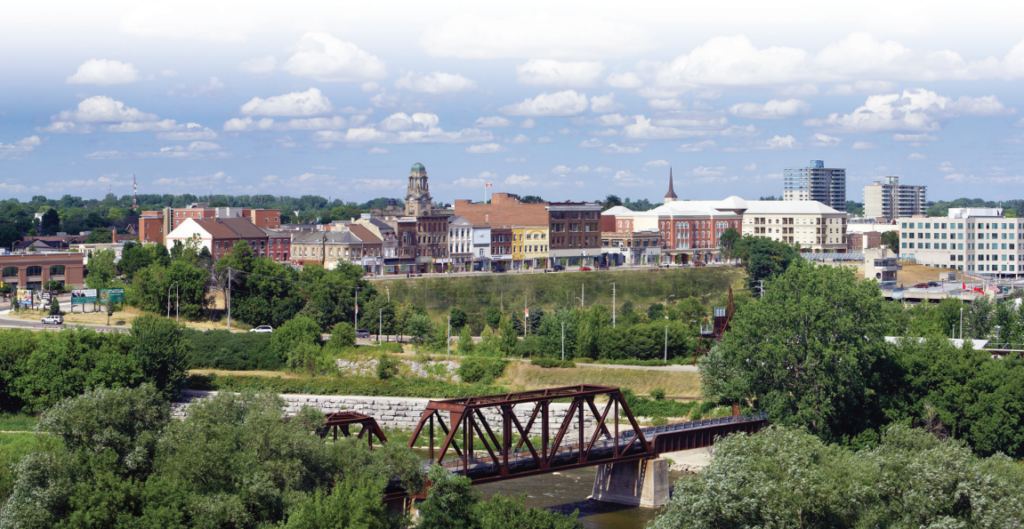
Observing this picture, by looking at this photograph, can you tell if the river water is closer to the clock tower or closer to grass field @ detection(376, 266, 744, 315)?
grass field @ detection(376, 266, 744, 315)

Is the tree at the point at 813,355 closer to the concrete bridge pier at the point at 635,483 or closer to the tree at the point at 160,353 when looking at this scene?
the concrete bridge pier at the point at 635,483

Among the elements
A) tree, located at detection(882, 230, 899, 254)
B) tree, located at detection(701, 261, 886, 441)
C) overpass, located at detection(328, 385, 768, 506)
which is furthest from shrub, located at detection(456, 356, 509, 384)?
tree, located at detection(882, 230, 899, 254)

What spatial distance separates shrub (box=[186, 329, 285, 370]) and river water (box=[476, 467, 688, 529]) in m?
34.5

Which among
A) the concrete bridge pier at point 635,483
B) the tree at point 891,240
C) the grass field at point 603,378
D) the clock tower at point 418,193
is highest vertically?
the clock tower at point 418,193

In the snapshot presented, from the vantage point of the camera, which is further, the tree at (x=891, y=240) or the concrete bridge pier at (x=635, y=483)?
the tree at (x=891, y=240)

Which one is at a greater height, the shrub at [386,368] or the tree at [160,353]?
the tree at [160,353]

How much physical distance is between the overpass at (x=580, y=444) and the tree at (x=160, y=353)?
93.0 feet

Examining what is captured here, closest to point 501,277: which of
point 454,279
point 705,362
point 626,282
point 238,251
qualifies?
point 454,279

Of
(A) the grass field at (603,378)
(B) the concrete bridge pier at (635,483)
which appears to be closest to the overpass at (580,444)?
(B) the concrete bridge pier at (635,483)

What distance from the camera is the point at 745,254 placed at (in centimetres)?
15200

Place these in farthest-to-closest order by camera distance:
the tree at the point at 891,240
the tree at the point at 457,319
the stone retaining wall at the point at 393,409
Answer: the tree at the point at 891,240 < the tree at the point at 457,319 < the stone retaining wall at the point at 393,409

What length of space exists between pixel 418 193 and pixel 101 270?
4181cm

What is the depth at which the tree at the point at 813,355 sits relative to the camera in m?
57.3

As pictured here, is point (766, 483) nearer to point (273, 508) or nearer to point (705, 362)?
point (273, 508)
